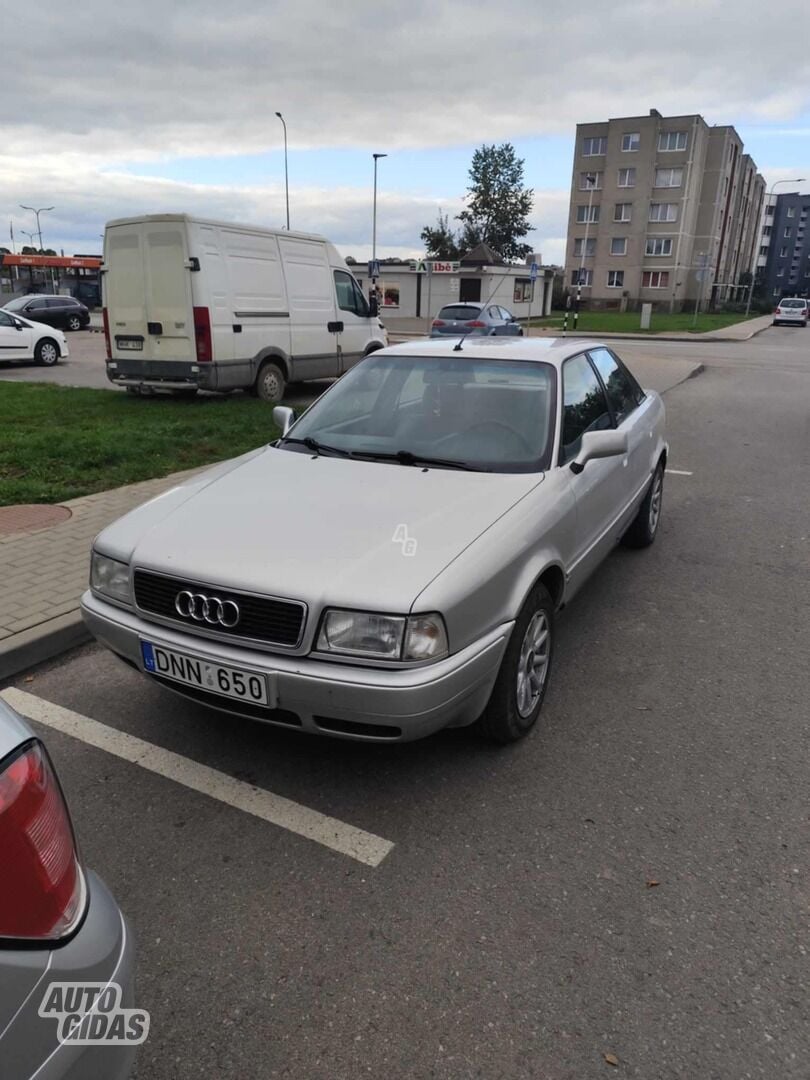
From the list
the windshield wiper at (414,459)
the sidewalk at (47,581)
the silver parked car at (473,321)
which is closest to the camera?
the windshield wiper at (414,459)

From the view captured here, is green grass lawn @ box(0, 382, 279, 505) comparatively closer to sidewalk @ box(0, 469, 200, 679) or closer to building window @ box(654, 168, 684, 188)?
sidewalk @ box(0, 469, 200, 679)

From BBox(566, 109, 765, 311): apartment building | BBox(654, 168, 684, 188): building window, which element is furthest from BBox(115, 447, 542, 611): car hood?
BBox(654, 168, 684, 188): building window

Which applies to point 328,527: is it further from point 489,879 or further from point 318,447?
point 489,879

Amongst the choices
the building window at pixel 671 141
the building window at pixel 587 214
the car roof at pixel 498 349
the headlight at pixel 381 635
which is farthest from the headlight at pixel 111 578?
the building window at pixel 587 214

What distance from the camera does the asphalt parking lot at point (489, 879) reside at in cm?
196

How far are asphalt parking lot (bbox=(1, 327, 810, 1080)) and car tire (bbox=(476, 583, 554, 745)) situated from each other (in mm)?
125

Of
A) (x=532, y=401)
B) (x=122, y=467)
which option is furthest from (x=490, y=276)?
(x=532, y=401)

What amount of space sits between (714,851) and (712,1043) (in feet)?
2.53

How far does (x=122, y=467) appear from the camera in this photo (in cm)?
734

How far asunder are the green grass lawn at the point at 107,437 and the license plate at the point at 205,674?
160 inches

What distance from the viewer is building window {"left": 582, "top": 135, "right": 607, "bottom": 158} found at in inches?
2542

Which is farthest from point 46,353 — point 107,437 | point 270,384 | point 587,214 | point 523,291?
point 587,214

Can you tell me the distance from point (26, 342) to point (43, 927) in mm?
19301

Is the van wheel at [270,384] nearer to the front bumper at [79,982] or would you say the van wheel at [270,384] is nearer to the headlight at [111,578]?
the headlight at [111,578]
